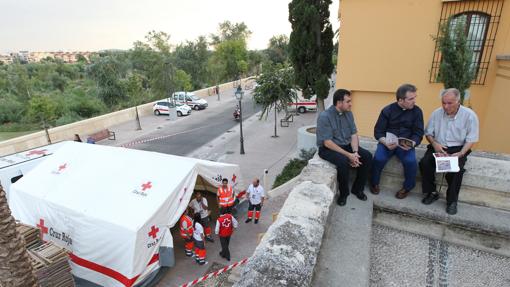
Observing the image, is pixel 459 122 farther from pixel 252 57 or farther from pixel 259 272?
pixel 252 57

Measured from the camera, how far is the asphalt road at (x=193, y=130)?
17641 mm

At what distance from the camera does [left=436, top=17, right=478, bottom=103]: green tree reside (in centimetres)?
670

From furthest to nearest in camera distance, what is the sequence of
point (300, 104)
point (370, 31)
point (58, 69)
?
point (58, 69) → point (300, 104) → point (370, 31)

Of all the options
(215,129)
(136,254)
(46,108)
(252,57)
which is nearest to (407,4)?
(136,254)

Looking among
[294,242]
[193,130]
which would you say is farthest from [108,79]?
[294,242]

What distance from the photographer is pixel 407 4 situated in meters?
8.66

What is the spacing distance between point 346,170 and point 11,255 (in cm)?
485

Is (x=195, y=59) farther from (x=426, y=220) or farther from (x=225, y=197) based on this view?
(x=426, y=220)

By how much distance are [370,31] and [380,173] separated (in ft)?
25.0

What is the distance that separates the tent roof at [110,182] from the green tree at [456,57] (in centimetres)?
622

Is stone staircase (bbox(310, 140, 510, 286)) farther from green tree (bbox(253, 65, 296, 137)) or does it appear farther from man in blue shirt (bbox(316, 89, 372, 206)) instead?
green tree (bbox(253, 65, 296, 137))

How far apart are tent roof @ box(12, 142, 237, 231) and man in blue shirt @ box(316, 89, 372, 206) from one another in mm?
4219

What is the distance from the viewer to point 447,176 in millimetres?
2906

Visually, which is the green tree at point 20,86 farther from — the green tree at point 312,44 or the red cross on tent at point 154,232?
the red cross on tent at point 154,232
